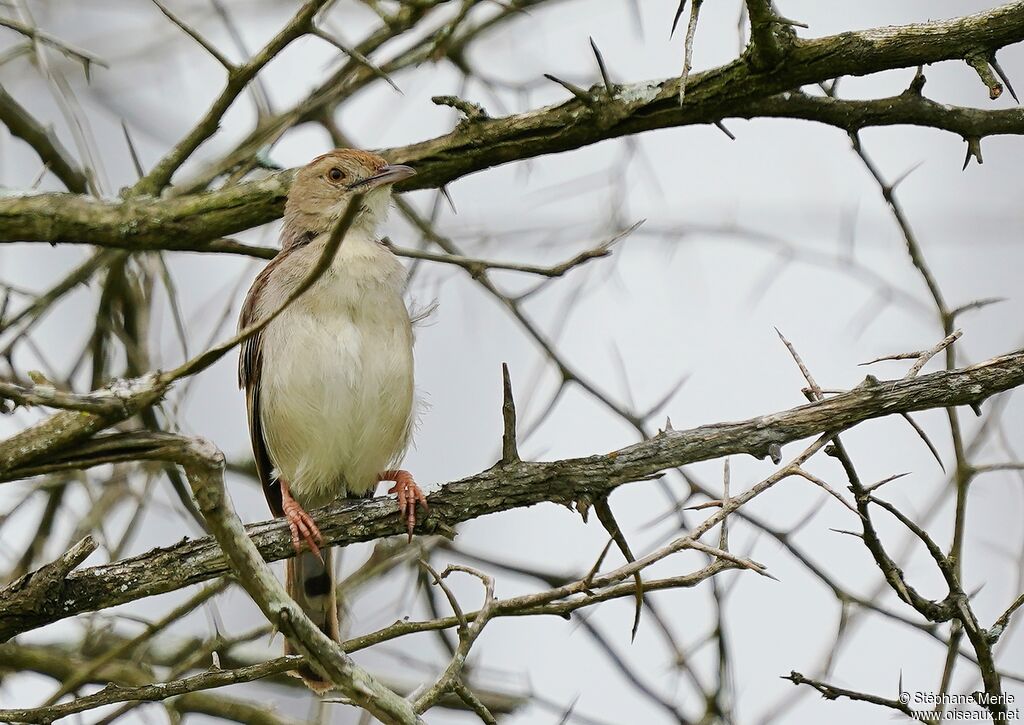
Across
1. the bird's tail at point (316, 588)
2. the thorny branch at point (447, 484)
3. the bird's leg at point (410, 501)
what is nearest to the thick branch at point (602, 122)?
the thorny branch at point (447, 484)

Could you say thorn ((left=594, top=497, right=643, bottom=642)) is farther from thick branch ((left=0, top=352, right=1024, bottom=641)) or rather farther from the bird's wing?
the bird's wing

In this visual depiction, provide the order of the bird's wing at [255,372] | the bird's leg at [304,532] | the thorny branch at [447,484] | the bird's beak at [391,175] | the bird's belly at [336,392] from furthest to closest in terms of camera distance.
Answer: the bird's wing at [255,372] < the bird's belly at [336,392] < the bird's beak at [391,175] < the bird's leg at [304,532] < the thorny branch at [447,484]

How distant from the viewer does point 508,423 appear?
3.61 meters

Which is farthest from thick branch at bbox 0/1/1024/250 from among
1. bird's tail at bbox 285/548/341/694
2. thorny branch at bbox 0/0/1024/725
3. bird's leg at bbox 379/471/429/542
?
bird's tail at bbox 285/548/341/694

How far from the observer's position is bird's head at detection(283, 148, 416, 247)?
521 cm

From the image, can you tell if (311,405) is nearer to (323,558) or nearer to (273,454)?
(273,454)

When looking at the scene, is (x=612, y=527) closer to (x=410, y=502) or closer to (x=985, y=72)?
(x=410, y=502)

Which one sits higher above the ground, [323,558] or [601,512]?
[323,558]

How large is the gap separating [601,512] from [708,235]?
99.1 inches

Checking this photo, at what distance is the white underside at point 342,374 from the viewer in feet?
16.5

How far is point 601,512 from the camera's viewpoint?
12.4ft

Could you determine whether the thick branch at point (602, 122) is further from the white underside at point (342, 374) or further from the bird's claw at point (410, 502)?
the bird's claw at point (410, 502)

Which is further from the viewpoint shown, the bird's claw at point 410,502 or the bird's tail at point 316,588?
the bird's tail at point 316,588

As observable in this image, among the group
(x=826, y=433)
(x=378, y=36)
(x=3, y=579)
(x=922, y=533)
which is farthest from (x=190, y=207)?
(x=922, y=533)
